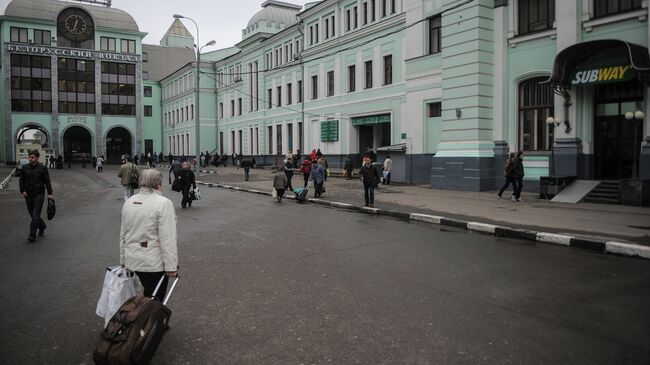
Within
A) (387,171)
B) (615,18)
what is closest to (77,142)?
(387,171)

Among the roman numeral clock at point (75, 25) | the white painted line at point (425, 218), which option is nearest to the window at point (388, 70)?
the white painted line at point (425, 218)

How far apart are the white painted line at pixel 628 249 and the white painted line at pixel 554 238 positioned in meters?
0.76

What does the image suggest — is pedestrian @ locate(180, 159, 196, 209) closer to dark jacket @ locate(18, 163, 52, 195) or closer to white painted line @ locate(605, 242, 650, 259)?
dark jacket @ locate(18, 163, 52, 195)

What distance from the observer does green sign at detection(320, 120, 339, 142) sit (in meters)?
35.9

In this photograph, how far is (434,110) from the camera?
78.7 ft

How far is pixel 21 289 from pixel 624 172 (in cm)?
1793

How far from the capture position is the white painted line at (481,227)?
36.3ft

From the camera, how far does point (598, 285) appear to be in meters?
6.45

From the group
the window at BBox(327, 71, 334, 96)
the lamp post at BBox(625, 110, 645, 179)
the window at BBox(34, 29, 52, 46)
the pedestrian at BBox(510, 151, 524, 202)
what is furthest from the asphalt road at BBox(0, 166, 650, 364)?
the window at BBox(34, 29, 52, 46)

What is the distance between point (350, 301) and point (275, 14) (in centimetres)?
5210

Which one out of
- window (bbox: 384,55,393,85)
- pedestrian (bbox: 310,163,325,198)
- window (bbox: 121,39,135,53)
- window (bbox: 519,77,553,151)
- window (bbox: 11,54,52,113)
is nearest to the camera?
window (bbox: 519,77,553,151)

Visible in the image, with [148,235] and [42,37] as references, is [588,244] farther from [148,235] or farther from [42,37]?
[42,37]

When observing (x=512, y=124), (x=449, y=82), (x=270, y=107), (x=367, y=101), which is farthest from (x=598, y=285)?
(x=270, y=107)

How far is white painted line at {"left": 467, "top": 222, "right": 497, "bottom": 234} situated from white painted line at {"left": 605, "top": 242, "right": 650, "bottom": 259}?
2.52m
